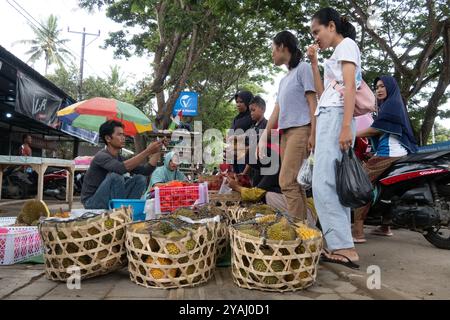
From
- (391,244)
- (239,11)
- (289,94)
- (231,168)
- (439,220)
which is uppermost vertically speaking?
(239,11)

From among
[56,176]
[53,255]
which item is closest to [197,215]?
[53,255]

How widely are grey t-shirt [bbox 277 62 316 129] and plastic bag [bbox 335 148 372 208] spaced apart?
756 mm

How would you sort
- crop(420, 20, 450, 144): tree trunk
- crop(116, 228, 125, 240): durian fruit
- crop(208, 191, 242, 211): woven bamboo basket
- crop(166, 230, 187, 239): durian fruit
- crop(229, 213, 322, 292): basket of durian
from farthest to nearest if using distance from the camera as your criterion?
crop(420, 20, 450, 144): tree trunk < crop(208, 191, 242, 211): woven bamboo basket < crop(116, 228, 125, 240): durian fruit < crop(166, 230, 187, 239): durian fruit < crop(229, 213, 322, 292): basket of durian

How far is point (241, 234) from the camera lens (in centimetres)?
229

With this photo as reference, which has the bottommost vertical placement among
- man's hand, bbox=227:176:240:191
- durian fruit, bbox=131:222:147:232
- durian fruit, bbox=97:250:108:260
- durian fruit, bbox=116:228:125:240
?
durian fruit, bbox=97:250:108:260

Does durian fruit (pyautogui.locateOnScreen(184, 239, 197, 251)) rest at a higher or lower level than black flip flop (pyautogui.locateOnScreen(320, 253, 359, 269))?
higher

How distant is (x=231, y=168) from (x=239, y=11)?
4.85m

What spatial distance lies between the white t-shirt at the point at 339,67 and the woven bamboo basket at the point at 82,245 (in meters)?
1.88

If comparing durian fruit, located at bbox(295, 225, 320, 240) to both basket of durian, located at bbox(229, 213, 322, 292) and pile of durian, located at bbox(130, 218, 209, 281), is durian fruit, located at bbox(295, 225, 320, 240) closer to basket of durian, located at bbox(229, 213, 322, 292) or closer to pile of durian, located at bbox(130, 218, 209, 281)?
basket of durian, located at bbox(229, 213, 322, 292)

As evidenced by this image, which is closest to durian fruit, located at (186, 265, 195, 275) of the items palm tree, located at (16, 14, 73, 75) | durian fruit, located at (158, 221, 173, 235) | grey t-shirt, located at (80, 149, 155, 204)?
durian fruit, located at (158, 221, 173, 235)

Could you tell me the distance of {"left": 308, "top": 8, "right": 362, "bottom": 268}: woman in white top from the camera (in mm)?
2834

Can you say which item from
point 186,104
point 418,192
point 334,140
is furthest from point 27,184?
point 418,192

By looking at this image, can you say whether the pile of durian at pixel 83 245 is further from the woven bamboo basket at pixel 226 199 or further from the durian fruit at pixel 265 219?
the woven bamboo basket at pixel 226 199
